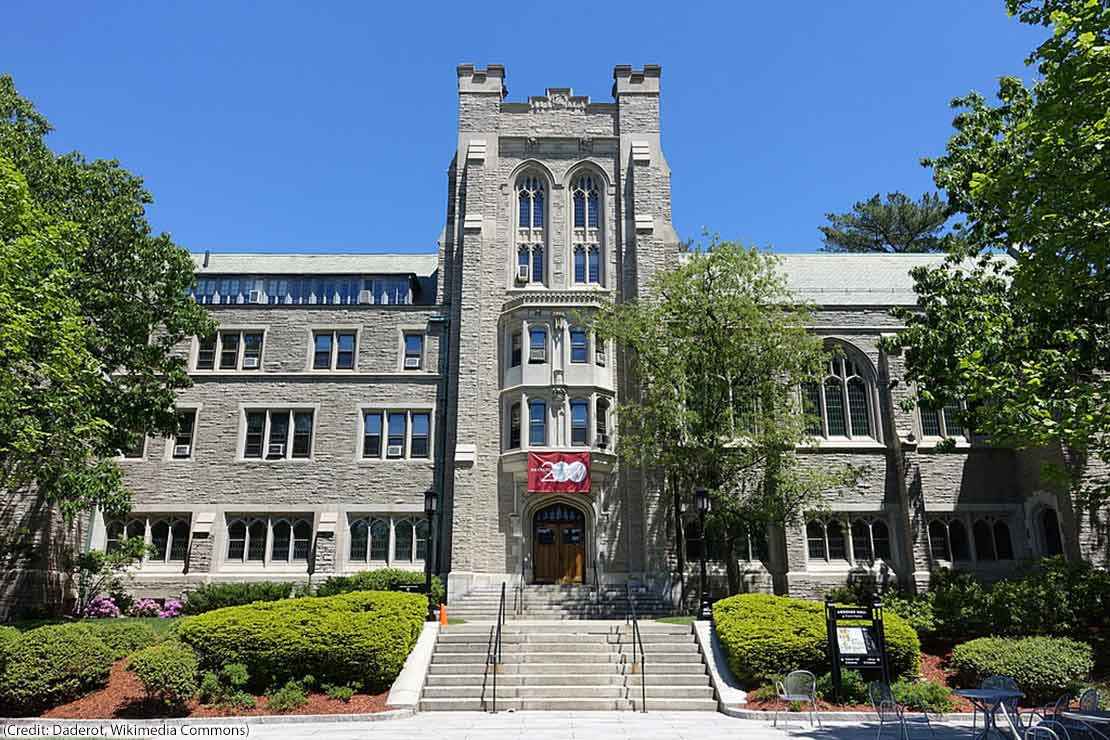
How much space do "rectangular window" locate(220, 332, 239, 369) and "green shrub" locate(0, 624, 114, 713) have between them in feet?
48.9

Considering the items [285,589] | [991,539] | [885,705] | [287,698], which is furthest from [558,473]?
[991,539]

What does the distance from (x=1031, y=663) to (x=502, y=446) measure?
17.0m

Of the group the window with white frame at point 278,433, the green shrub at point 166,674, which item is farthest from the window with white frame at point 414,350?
the green shrub at point 166,674

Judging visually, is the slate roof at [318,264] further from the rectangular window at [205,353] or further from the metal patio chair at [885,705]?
the metal patio chair at [885,705]

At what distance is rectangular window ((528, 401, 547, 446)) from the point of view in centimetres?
2764

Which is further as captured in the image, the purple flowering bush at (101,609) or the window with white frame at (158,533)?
the window with white frame at (158,533)

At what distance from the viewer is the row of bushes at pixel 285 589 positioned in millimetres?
24453

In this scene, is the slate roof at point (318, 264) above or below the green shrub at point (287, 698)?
above

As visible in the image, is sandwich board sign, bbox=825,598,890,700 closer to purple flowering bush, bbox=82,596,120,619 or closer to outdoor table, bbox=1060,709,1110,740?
outdoor table, bbox=1060,709,1110,740

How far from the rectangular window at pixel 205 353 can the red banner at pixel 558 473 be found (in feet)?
40.8

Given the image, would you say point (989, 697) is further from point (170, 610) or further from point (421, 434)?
point (170, 610)

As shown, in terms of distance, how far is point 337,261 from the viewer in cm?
3519

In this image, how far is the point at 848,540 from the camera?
1089 inches

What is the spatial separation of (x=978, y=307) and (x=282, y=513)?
22.3 meters
